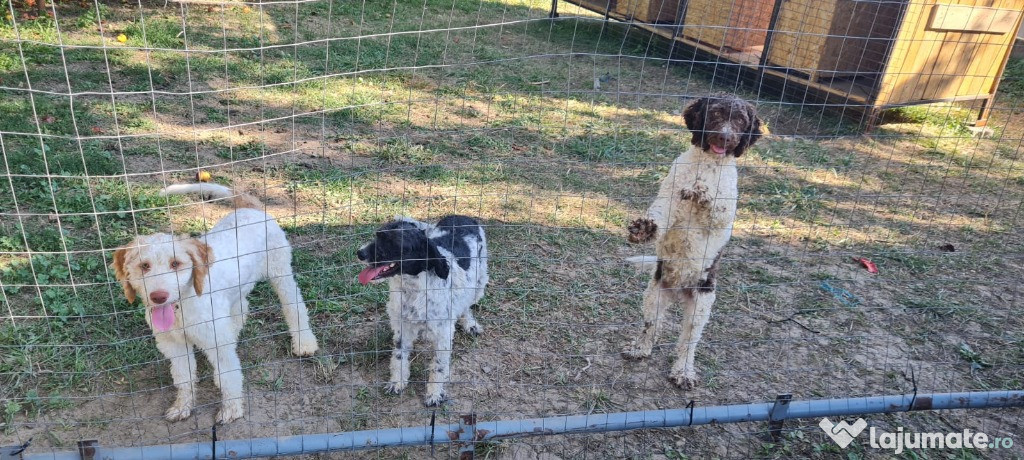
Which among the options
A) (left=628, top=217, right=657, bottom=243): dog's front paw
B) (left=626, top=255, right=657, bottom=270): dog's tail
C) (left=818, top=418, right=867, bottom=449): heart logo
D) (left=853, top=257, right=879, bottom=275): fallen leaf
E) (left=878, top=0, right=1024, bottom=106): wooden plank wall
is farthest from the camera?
(left=878, top=0, right=1024, bottom=106): wooden plank wall

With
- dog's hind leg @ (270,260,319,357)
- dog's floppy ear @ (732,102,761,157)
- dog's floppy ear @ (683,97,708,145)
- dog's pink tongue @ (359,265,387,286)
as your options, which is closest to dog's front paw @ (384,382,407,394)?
dog's hind leg @ (270,260,319,357)

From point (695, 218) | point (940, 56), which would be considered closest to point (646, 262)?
point (695, 218)

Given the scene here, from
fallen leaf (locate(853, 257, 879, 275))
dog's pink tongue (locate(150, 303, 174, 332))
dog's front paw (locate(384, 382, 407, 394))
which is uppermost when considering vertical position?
dog's pink tongue (locate(150, 303, 174, 332))

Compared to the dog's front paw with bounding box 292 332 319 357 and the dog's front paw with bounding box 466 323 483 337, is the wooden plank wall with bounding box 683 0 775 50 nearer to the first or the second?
the dog's front paw with bounding box 466 323 483 337

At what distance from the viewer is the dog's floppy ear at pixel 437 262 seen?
135 inches

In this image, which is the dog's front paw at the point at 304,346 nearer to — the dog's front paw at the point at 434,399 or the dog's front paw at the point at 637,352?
the dog's front paw at the point at 434,399

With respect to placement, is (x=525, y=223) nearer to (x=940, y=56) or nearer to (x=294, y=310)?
(x=294, y=310)

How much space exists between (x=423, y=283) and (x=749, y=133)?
1953mm

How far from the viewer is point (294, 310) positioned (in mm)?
3918

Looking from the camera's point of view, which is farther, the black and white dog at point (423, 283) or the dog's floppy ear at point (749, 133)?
the dog's floppy ear at point (749, 133)

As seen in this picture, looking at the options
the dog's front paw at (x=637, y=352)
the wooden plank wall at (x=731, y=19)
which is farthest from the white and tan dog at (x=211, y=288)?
the wooden plank wall at (x=731, y=19)

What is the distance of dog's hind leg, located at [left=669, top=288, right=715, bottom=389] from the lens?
3.73 meters

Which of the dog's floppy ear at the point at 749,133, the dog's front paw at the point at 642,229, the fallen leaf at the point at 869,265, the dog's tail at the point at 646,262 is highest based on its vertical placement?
the dog's floppy ear at the point at 749,133

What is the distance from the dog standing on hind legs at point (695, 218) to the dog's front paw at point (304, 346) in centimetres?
199
